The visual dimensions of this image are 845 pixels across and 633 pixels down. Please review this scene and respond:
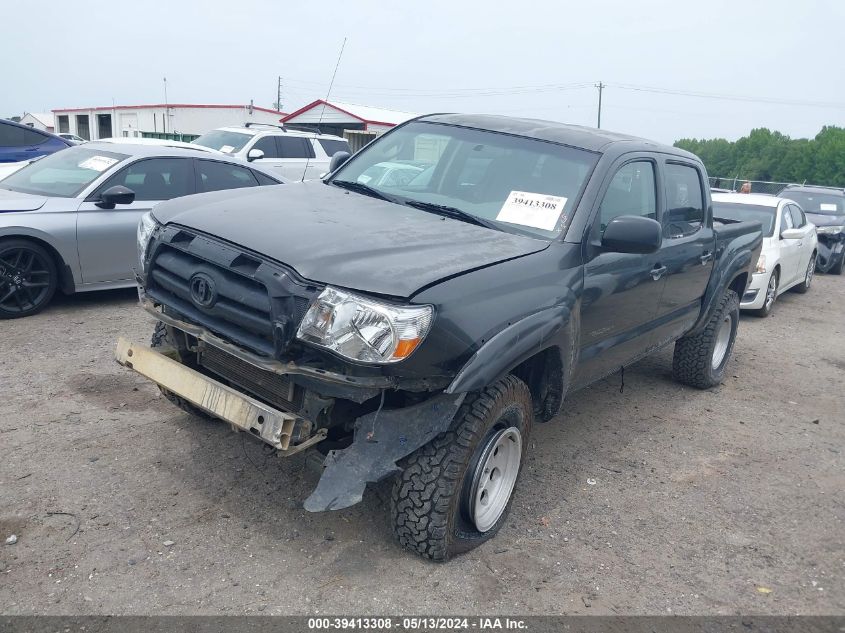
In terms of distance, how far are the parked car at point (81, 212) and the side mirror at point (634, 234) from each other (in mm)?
4607

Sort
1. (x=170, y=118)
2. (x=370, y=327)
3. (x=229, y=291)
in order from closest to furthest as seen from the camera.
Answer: (x=370, y=327) < (x=229, y=291) < (x=170, y=118)

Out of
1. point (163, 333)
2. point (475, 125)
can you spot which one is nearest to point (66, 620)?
point (163, 333)

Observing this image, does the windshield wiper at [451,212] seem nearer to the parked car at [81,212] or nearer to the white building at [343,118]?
the parked car at [81,212]

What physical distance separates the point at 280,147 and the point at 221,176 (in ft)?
22.6

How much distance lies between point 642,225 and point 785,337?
5.88 meters

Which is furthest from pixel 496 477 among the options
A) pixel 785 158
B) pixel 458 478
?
pixel 785 158

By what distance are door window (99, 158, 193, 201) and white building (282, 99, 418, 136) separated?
2205cm

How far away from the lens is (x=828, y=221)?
14.2m

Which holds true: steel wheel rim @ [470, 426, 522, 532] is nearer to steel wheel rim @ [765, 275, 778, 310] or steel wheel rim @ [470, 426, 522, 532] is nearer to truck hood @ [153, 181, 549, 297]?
truck hood @ [153, 181, 549, 297]

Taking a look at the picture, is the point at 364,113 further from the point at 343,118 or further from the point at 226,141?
the point at 226,141

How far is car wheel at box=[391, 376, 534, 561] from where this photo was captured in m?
3.12

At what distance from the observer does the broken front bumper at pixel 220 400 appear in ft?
9.54

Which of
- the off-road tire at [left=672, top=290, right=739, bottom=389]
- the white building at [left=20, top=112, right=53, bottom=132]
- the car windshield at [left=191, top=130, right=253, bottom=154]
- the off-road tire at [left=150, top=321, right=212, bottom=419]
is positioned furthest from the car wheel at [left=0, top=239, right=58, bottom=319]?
the white building at [left=20, top=112, right=53, bottom=132]

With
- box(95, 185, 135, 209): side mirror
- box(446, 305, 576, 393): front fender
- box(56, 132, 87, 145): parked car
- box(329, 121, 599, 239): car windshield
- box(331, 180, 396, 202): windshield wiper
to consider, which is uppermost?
box(329, 121, 599, 239): car windshield
